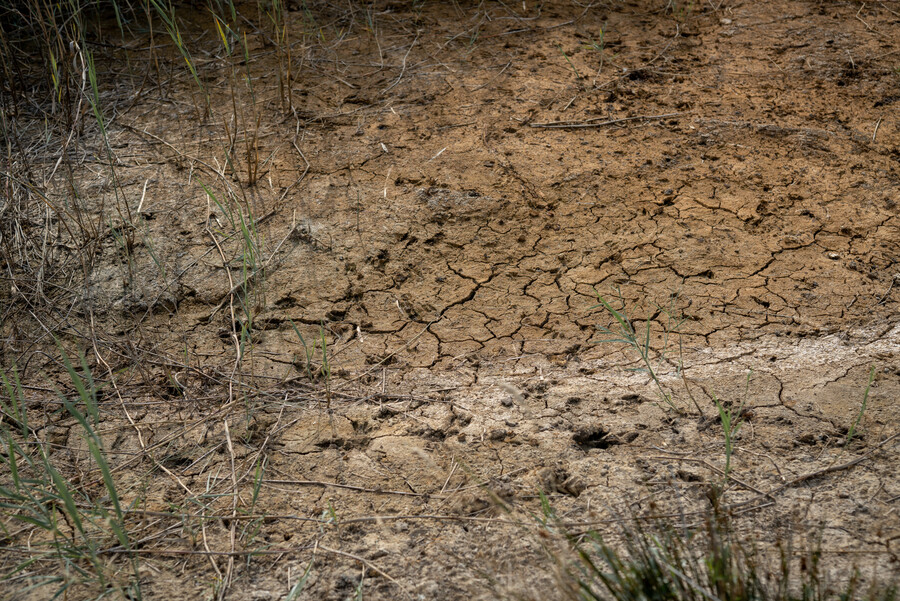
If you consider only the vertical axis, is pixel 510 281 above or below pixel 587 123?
below

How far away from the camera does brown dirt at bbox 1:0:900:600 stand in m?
1.92

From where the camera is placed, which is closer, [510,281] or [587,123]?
[510,281]

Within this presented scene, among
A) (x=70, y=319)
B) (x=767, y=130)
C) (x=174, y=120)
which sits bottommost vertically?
(x=70, y=319)

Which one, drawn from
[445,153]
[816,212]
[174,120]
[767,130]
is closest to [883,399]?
[816,212]

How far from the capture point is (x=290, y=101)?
3.50m

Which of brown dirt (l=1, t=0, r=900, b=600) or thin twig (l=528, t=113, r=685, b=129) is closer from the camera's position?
brown dirt (l=1, t=0, r=900, b=600)

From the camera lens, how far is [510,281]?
2848 millimetres

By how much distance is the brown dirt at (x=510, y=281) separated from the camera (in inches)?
75.5

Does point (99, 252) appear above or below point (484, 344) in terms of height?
above

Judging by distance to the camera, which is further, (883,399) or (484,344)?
(484,344)

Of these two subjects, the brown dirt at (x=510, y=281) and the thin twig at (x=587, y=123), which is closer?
the brown dirt at (x=510, y=281)

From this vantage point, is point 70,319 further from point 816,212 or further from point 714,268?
point 816,212

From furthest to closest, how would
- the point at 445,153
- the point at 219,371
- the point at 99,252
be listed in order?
the point at 445,153 → the point at 99,252 → the point at 219,371

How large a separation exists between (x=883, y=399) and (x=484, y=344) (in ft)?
4.00
